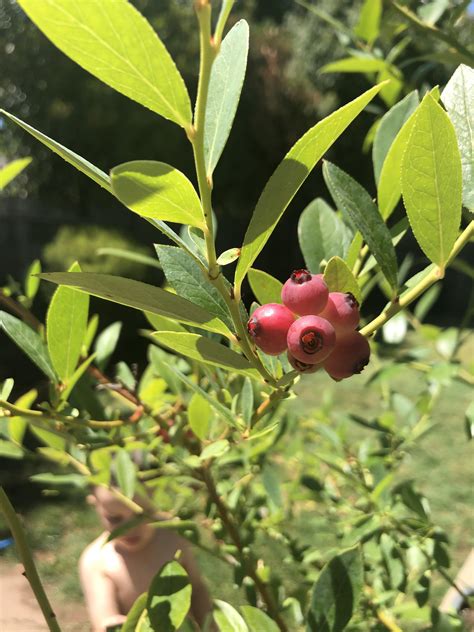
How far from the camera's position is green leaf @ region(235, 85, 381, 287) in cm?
25

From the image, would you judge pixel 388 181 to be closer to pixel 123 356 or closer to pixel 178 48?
pixel 123 356

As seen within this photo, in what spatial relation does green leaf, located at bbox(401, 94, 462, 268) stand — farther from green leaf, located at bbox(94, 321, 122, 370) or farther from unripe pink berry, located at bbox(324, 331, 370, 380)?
green leaf, located at bbox(94, 321, 122, 370)

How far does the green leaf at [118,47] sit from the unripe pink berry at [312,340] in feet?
0.30

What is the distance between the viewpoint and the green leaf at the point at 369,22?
825 mm

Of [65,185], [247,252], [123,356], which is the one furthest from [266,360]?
[65,185]

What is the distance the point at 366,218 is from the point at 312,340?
9 cm

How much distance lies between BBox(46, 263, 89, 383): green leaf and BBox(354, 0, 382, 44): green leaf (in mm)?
614

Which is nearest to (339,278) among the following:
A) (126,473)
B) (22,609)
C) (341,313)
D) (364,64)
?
(341,313)

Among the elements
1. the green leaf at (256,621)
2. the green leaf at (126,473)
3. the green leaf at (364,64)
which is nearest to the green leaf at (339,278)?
the green leaf at (256,621)

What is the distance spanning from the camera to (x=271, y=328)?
0.92 ft

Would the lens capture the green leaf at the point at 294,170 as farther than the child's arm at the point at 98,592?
No

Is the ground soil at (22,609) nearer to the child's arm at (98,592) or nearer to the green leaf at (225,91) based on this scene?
the child's arm at (98,592)

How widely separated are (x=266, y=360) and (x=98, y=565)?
694 mm

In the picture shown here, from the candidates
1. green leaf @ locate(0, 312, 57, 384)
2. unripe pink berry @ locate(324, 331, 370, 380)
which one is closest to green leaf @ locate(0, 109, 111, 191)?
unripe pink berry @ locate(324, 331, 370, 380)
